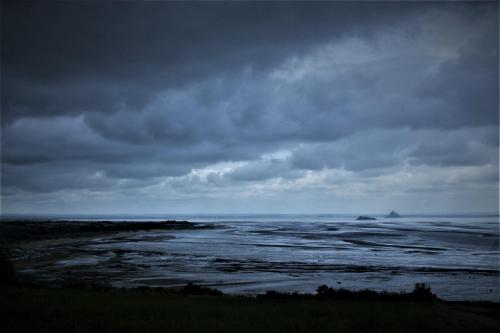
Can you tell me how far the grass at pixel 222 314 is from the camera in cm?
1225

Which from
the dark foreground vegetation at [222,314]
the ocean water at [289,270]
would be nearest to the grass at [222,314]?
the dark foreground vegetation at [222,314]

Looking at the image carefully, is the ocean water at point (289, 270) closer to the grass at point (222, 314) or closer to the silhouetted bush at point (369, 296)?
the silhouetted bush at point (369, 296)

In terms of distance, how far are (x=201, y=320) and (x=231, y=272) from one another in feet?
62.0

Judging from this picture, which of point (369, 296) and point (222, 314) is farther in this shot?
point (369, 296)

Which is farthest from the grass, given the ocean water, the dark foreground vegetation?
the ocean water

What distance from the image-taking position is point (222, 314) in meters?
14.2

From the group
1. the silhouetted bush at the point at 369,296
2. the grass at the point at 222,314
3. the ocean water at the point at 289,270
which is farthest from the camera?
the ocean water at the point at 289,270

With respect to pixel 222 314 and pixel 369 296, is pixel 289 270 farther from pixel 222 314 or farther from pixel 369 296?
pixel 222 314

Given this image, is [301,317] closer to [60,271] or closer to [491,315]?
[491,315]

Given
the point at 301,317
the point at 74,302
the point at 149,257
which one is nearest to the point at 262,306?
the point at 301,317

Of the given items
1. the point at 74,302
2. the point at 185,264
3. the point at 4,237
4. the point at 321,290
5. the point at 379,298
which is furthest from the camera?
the point at 4,237

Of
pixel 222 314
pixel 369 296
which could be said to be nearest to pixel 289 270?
pixel 369 296

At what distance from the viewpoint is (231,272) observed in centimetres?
3166

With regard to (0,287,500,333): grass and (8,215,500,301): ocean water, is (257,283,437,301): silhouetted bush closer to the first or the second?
(0,287,500,333): grass
